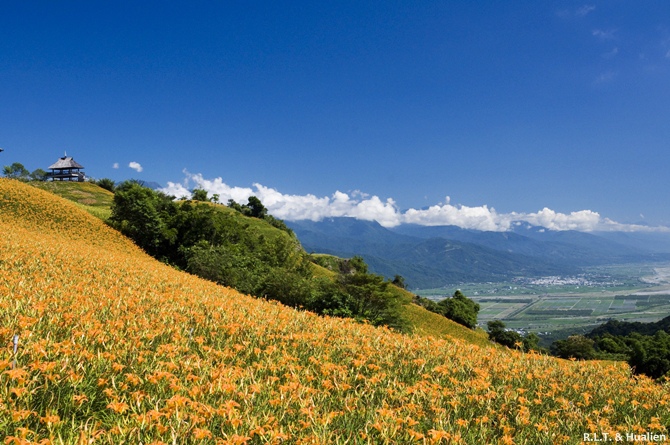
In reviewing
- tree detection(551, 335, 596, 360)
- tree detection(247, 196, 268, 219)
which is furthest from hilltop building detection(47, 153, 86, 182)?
tree detection(551, 335, 596, 360)

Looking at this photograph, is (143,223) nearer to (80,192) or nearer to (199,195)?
(80,192)

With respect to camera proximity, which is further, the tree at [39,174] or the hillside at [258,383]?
the tree at [39,174]

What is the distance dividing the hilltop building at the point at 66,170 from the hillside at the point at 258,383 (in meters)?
84.2

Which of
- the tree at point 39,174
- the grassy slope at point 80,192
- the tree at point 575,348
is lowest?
the tree at point 575,348

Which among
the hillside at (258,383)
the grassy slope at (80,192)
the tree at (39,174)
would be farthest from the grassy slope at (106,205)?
the hillside at (258,383)

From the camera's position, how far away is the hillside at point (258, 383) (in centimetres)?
276

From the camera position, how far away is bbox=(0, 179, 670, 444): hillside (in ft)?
9.05

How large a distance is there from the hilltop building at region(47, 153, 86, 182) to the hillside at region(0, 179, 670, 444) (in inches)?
3314

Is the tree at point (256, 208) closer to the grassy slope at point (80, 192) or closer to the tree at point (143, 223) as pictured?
the grassy slope at point (80, 192)

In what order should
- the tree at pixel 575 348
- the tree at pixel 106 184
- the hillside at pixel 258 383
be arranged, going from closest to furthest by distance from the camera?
the hillside at pixel 258 383, the tree at pixel 575 348, the tree at pixel 106 184

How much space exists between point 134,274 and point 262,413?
940 cm

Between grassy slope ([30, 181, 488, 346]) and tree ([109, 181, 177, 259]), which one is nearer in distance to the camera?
tree ([109, 181, 177, 259])

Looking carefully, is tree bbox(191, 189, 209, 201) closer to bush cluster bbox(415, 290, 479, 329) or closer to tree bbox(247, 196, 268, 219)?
tree bbox(247, 196, 268, 219)

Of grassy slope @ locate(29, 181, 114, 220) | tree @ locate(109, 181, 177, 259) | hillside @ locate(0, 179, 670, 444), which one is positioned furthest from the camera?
grassy slope @ locate(29, 181, 114, 220)
